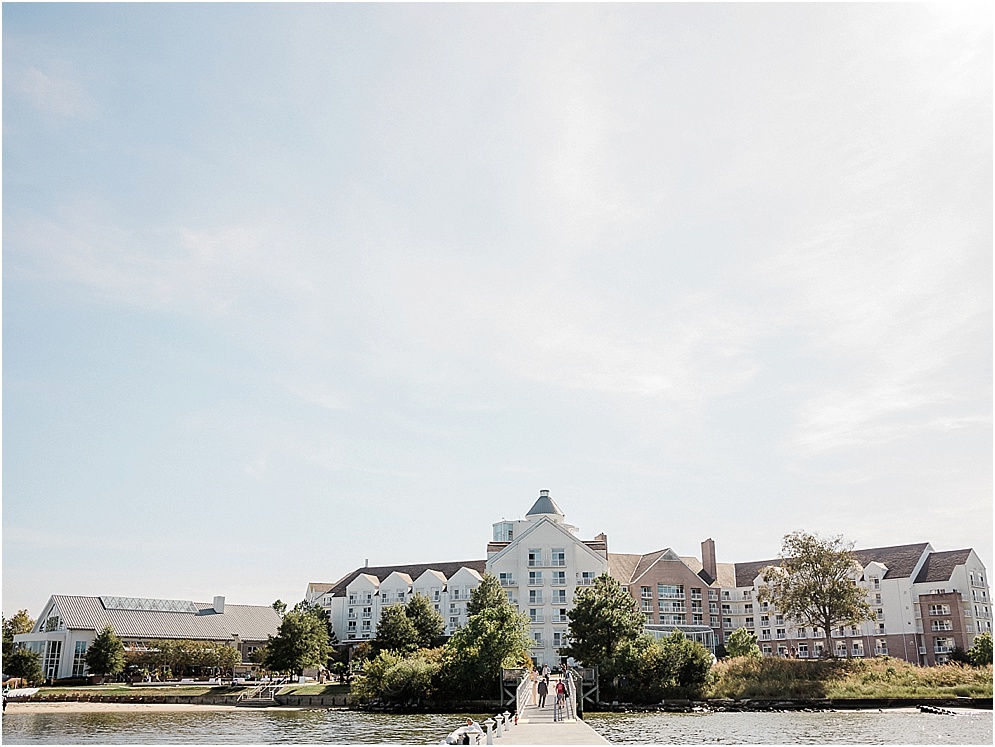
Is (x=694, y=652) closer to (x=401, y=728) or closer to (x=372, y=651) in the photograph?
(x=401, y=728)

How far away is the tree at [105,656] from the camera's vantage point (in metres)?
71.1

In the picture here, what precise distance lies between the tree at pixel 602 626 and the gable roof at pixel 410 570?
1225 inches

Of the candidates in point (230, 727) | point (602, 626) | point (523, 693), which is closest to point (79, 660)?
point (230, 727)

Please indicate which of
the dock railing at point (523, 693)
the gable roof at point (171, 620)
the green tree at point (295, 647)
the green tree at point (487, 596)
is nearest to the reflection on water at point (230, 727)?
the dock railing at point (523, 693)

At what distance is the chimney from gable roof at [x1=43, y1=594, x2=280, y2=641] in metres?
43.5

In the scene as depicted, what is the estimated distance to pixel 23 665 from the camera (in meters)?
70.2

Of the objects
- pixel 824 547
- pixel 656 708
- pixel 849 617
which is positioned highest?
pixel 824 547

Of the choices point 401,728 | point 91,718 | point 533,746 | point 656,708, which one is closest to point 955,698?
point 656,708

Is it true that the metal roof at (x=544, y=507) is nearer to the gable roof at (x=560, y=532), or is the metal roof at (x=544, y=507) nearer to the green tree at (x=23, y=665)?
the gable roof at (x=560, y=532)

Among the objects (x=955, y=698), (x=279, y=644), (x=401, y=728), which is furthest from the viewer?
(x=279, y=644)

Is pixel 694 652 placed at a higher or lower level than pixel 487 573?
lower

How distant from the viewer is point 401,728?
1625 inches

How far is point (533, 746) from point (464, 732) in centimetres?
608

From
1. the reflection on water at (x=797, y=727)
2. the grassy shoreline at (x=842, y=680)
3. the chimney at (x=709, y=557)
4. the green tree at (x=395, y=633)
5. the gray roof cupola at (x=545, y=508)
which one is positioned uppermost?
the gray roof cupola at (x=545, y=508)
